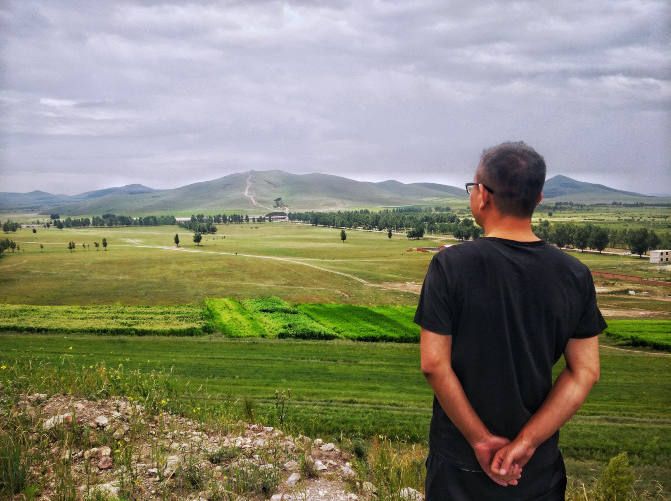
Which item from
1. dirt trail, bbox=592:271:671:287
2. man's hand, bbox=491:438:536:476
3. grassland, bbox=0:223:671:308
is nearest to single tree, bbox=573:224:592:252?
grassland, bbox=0:223:671:308

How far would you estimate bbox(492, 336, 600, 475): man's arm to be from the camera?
2.88 metres

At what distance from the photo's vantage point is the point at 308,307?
162ft

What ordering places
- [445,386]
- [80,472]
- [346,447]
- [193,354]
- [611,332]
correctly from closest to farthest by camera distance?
[445,386] < [80,472] < [346,447] < [193,354] < [611,332]

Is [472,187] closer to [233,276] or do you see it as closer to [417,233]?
[233,276]

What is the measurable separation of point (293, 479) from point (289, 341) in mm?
29918

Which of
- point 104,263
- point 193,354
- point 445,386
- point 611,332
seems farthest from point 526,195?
point 104,263

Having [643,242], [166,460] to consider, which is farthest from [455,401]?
[643,242]

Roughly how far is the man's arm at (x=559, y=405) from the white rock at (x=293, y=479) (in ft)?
14.0

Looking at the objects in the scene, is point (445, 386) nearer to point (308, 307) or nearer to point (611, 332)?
point (611, 332)

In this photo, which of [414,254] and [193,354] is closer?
[193,354]

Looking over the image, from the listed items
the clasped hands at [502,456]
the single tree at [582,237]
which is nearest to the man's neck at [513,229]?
the clasped hands at [502,456]

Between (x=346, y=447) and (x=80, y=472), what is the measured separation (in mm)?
4992

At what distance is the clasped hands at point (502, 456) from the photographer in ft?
9.42

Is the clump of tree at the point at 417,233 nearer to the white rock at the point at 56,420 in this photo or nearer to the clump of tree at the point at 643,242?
the clump of tree at the point at 643,242
